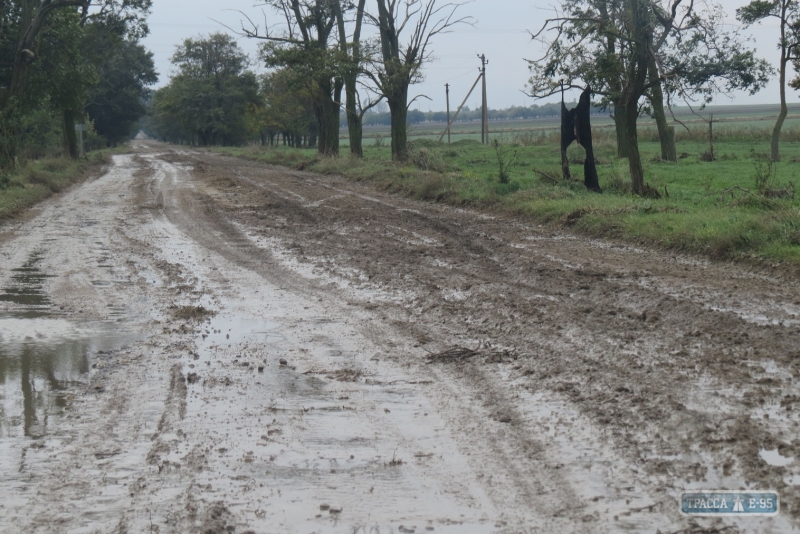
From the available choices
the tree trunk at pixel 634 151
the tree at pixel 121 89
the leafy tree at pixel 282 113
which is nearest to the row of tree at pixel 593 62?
the tree trunk at pixel 634 151

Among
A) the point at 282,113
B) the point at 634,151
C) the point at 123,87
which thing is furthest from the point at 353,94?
the point at 282,113

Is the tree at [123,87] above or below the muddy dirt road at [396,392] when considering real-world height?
above

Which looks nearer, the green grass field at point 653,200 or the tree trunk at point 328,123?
the green grass field at point 653,200

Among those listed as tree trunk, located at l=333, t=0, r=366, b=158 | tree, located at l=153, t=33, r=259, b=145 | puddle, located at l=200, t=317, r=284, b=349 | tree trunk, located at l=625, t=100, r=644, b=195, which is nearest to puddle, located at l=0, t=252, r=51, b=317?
puddle, located at l=200, t=317, r=284, b=349

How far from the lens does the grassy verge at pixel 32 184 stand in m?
18.3

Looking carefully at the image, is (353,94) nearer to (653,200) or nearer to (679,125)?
(653,200)

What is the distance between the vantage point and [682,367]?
5.56 metres

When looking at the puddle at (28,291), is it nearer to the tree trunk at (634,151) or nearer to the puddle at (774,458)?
the puddle at (774,458)

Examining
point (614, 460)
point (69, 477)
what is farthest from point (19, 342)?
point (614, 460)

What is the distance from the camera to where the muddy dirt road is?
376cm

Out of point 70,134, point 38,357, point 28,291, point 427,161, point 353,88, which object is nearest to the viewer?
point 38,357

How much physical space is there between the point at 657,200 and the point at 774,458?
11641 millimetres

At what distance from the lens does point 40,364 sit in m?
6.24

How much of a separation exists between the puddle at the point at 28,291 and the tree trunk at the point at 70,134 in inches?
1388
